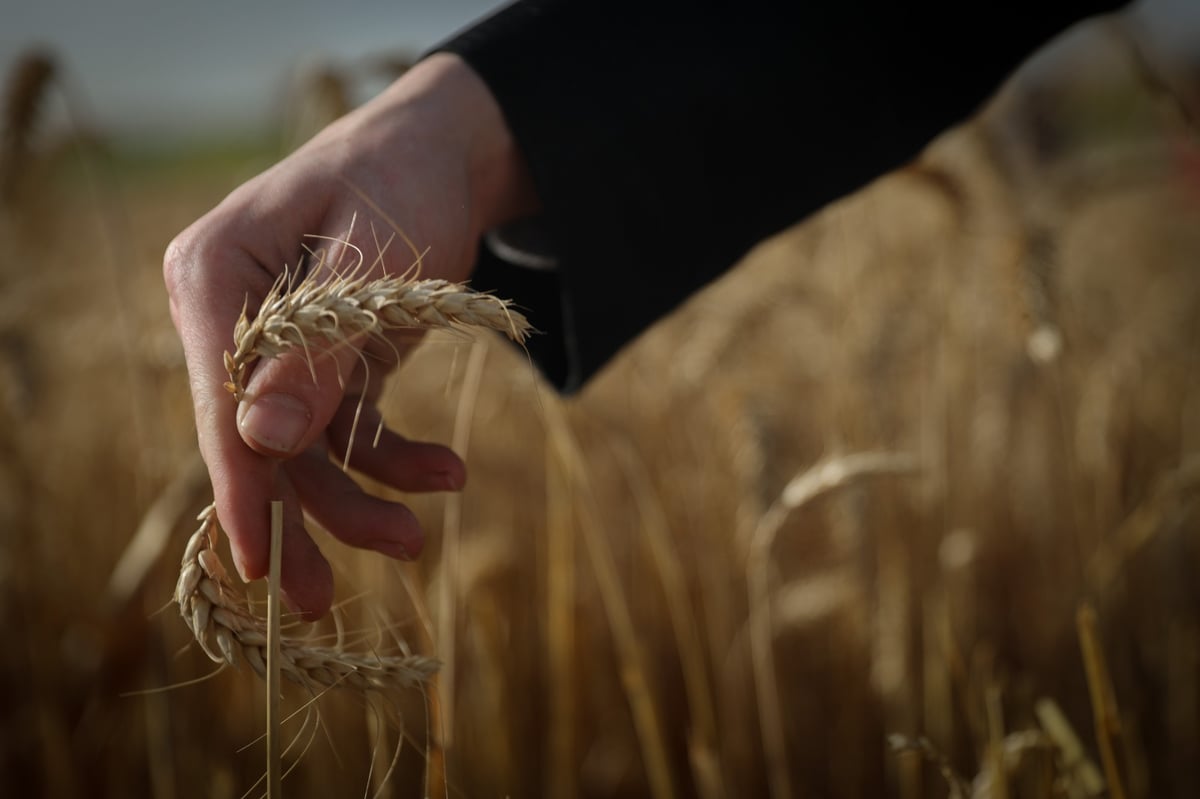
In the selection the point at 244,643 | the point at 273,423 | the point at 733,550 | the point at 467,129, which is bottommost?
the point at 733,550

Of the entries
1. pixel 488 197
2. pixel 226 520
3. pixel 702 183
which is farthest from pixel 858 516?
pixel 226 520

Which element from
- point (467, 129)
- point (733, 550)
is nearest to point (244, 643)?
point (467, 129)

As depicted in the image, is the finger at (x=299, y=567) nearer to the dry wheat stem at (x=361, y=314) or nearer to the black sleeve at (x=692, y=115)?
the dry wheat stem at (x=361, y=314)

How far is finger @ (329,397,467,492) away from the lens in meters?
0.60

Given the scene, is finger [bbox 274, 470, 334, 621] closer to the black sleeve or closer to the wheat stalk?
the wheat stalk

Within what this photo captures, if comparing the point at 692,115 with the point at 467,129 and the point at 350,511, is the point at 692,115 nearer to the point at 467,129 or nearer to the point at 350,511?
the point at 467,129

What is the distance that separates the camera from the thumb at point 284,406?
46cm

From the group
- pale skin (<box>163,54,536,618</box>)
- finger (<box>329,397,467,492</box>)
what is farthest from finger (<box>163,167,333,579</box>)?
finger (<box>329,397,467,492</box>)

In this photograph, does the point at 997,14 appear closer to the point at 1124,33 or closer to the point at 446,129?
the point at 1124,33

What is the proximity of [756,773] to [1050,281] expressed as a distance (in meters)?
0.82

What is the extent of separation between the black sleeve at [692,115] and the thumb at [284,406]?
0.31 meters

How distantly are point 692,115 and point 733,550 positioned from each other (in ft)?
3.01

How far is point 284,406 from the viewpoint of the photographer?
0.47m

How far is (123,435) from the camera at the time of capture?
1.89m
